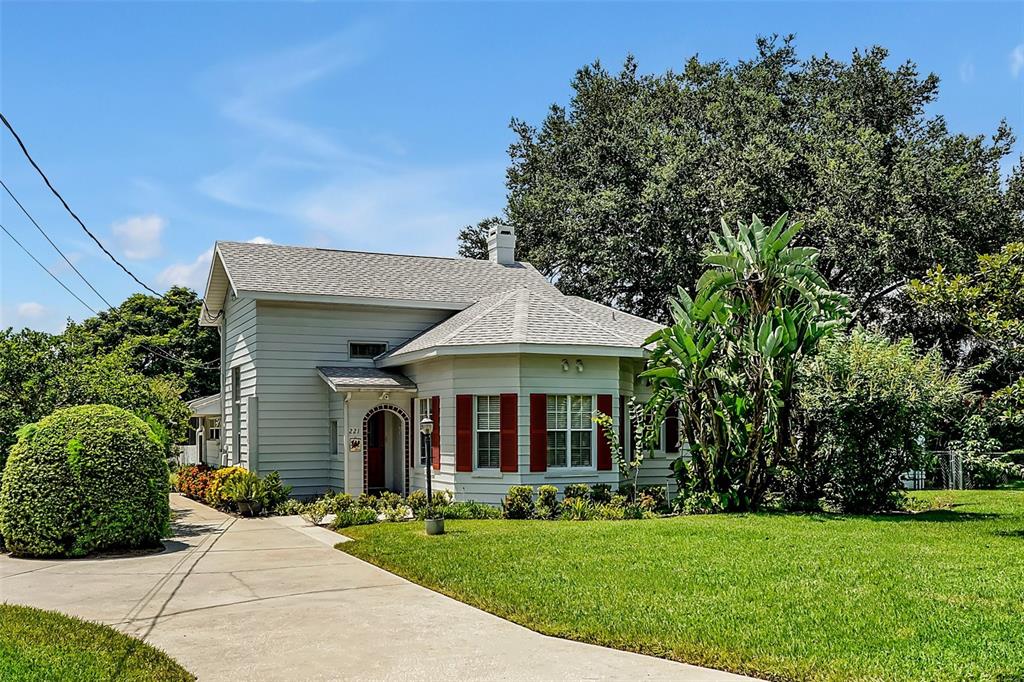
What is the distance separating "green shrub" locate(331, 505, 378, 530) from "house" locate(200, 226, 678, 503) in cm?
222

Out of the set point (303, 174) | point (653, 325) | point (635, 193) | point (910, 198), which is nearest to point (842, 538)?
point (653, 325)

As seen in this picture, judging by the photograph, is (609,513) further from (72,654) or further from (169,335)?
(169,335)

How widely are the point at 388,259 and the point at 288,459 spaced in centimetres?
659

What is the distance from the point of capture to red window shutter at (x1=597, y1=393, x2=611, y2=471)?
59.4 ft

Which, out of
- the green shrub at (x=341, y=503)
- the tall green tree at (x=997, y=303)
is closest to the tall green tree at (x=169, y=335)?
the green shrub at (x=341, y=503)

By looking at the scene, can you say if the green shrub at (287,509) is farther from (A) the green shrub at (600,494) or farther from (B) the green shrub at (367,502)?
(A) the green shrub at (600,494)

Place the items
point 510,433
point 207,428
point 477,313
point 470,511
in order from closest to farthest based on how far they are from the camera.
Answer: point 470,511
point 510,433
point 477,313
point 207,428

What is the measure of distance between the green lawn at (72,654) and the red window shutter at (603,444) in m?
11.2

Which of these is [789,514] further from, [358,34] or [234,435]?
[234,435]

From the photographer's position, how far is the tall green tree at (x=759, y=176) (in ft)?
90.6

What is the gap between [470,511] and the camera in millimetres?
16750

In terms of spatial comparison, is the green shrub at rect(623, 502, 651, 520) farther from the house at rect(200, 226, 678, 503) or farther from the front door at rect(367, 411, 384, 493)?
the front door at rect(367, 411, 384, 493)

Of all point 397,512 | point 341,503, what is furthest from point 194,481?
point 397,512

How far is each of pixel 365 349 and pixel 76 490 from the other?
968cm
